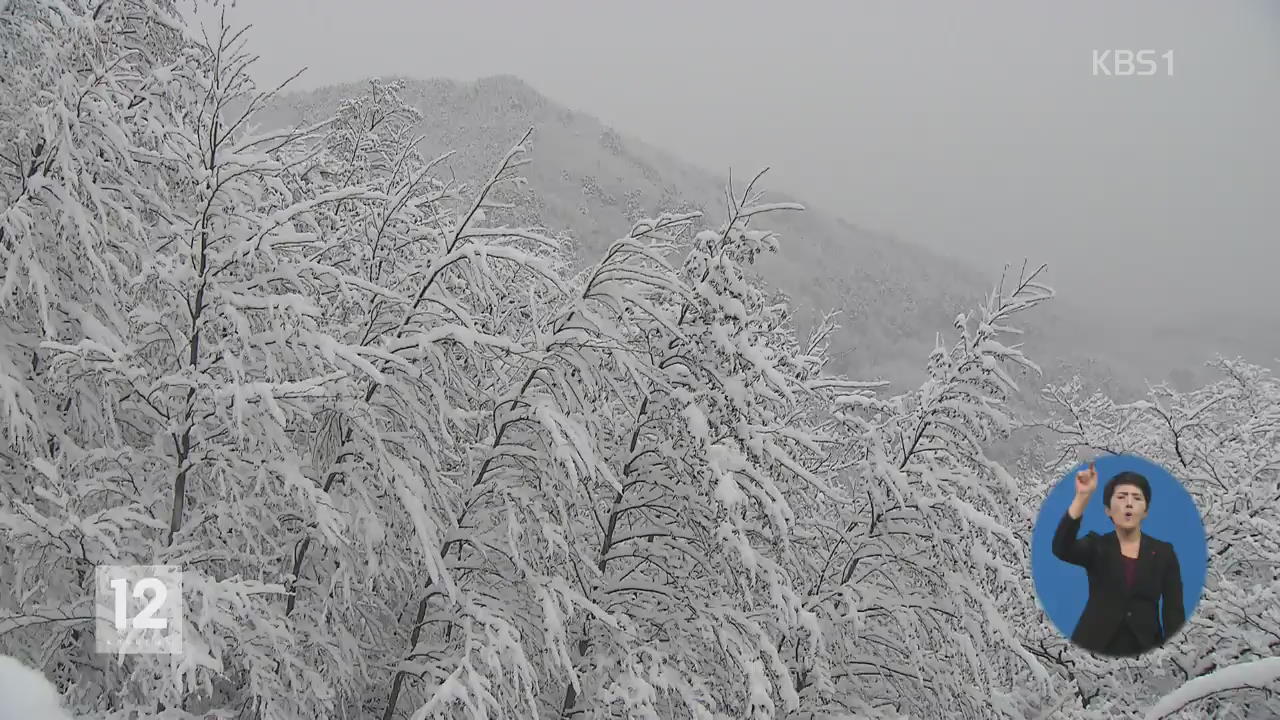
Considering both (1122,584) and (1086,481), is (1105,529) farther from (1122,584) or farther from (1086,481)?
(1122,584)

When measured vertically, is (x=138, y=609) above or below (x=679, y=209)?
below

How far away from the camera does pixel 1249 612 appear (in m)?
8.60

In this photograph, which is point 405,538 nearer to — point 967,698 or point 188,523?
point 188,523

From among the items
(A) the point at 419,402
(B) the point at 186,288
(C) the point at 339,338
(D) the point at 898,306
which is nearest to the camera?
(B) the point at 186,288

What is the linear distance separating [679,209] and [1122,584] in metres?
76.0

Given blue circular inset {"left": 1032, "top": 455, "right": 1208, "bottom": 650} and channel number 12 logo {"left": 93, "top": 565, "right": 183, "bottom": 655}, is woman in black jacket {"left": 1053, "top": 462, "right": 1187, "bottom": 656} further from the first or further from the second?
channel number 12 logo {"left": 93, "top": 565, "right": 183, "bottom": 655}

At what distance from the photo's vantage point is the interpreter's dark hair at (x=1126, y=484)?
112 inches

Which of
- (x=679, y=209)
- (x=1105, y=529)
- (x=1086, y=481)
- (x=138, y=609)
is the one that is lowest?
(x=138, y=609)

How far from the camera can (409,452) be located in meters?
5.49

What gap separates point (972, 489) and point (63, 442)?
23.6 feet

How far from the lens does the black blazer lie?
9.59 feet

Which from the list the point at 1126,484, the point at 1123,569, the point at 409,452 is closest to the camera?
the point at 1126,484

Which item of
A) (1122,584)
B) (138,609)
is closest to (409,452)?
(138,609)

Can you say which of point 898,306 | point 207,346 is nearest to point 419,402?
point 207,346
